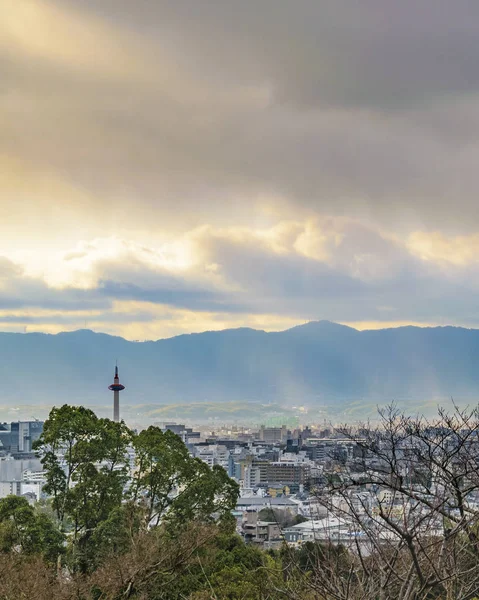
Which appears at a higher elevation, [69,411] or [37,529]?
[69,411]

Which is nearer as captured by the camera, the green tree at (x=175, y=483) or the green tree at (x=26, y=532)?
the green tree at (x=26, y=532)

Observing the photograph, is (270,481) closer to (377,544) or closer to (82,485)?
(82,485)

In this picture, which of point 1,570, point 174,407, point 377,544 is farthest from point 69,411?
point 174,407

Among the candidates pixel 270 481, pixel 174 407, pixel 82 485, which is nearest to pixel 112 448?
pixel 82 485

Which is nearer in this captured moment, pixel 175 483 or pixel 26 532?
pixel 26 532

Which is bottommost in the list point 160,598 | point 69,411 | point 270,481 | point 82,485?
point 270,481

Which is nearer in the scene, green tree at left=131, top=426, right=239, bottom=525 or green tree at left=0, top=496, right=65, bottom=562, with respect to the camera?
green tree at left=0, top=496, right=65, bottom=562

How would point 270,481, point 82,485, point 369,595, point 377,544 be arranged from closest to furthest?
point 369,595 → point 377,544 → point 82,485 → point 270,481

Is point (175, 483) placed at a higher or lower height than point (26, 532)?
higher

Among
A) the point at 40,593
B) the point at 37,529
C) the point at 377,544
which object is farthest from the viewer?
the point at 37,529

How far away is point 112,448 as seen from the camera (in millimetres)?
13484

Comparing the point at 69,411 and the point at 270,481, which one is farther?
the point at 270,481

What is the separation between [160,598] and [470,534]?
579 centimetres

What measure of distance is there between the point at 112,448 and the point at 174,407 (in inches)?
6169
